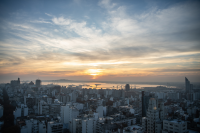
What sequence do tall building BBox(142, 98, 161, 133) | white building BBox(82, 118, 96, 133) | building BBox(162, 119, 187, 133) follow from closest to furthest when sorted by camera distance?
building BBox(162, 119, 187, 133), tall building BBox(142, 98, 161, 133), white building BBox(82, 118, 96, 133)

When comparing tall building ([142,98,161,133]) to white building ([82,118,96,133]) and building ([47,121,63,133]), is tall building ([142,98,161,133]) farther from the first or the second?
building ([47,121,63,133])

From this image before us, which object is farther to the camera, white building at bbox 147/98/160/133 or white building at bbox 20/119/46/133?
white building at bbox 20/119/46/133

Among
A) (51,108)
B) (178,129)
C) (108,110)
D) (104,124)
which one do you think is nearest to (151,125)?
(178,129)

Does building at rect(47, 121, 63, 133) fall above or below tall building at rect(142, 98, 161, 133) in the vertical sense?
below

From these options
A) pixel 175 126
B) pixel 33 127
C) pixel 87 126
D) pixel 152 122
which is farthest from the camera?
pixel 33 127

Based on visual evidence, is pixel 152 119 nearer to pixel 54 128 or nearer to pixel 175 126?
pixel 175 126

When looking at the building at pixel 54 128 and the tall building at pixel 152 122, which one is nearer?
the tall building at pixel 152 122

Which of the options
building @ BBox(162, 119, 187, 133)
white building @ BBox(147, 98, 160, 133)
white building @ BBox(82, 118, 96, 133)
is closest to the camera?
building @ BBox(162, 119, 187, 133)

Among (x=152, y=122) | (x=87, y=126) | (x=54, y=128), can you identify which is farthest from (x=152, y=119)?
(x=54, y=128)

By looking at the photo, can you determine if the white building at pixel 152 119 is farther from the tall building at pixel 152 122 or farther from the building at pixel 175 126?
the building at pixel 175 126

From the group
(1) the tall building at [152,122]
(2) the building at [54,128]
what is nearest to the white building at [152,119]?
(1) the tall building at [152,122]

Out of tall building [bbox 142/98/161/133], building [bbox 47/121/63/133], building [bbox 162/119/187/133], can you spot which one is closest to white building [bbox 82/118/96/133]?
building [bbox 47/121/63/133]

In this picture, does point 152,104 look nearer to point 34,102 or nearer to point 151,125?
point 151,125
